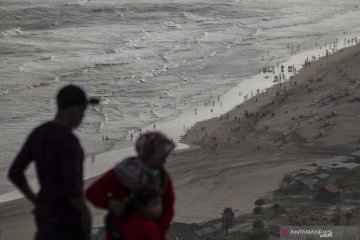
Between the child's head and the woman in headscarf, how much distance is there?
0.17 feet

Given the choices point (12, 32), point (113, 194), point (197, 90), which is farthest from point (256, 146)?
point (12, 32)

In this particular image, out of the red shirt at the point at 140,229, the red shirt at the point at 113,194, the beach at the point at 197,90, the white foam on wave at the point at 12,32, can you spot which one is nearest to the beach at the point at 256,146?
the beach at the point at 197,90

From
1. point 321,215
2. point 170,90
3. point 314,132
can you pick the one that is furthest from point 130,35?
point 321,215

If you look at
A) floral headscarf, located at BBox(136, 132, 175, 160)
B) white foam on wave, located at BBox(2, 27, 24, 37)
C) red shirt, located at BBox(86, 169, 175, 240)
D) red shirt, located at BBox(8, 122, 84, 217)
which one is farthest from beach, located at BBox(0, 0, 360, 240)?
floral headscarf, located at BBox(136, 132, 175, 160)

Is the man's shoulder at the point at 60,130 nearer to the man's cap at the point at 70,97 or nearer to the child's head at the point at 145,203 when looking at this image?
the man's cap at the point at 70,97

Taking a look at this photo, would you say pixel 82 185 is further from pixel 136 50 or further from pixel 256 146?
pixel 136 50

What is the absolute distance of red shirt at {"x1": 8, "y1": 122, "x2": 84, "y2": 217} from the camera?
12.8 feet

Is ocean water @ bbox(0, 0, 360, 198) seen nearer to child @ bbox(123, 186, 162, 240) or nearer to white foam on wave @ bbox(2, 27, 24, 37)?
white foam on wave @ bbox(2, 27, 24, 37)

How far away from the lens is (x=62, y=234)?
4.09 meters

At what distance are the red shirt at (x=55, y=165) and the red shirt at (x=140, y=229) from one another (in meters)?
0.35

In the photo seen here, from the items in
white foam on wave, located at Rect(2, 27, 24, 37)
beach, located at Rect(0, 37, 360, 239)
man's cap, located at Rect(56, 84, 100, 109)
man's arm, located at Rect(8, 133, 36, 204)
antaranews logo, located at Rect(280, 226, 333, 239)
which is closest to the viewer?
man's cap, located at Rect(56, 84, 100, 109)

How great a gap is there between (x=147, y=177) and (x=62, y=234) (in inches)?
25.1

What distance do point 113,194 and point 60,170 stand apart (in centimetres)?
35

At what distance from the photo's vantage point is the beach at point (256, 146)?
49.0 feet
